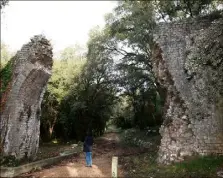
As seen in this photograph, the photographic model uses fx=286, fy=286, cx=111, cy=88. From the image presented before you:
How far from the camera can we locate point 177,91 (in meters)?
14.0

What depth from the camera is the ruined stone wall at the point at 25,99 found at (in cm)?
1274

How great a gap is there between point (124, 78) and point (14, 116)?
1613 cm

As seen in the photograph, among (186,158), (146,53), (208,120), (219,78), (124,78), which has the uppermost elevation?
(146,53)

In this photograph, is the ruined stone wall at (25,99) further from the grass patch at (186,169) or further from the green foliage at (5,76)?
the grass patch at (186,169)

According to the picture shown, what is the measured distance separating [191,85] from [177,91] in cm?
72

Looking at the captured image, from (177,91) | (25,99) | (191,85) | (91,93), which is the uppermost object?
(91,93)

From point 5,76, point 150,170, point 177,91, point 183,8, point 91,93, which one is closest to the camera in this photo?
point 150,170

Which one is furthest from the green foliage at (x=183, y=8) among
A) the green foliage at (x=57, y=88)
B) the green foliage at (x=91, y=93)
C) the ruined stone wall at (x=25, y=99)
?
the ruined stone wall at (x=25, y=99)

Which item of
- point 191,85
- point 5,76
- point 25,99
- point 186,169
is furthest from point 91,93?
point 186,169

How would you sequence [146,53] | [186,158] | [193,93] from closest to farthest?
1. [186,158]
2. [193,93]
3. [146,53]

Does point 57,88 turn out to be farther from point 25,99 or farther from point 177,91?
point 177,91

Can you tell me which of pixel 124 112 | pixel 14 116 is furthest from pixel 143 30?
pixel 124 112

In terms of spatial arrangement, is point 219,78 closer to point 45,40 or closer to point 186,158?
point 186,158

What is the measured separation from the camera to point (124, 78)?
27875 millimetres
